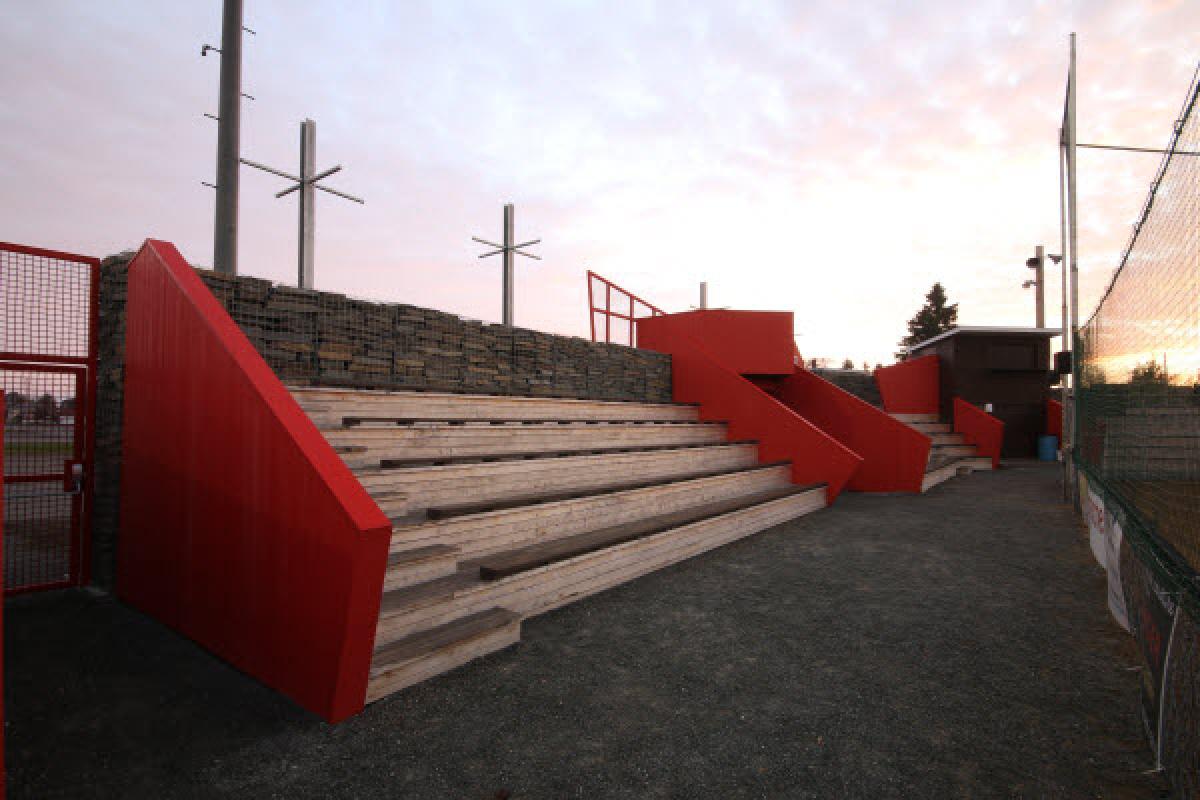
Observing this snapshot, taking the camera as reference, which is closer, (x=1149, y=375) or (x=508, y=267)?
(x=1149, y=375)

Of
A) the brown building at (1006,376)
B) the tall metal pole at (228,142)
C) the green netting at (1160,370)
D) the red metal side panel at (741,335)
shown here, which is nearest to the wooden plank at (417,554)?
the green netting at (1160,370)

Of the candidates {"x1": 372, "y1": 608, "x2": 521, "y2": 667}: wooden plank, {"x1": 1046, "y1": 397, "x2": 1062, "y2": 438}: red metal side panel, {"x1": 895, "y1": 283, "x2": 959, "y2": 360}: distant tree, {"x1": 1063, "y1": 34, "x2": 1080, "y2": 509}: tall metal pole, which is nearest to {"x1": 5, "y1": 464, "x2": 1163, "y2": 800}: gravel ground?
{"x1": 372, "y1": 608, "x2": 521, "y2": 667}: wooden plank

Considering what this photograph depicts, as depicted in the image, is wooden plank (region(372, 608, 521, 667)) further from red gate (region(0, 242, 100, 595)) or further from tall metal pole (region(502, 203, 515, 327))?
tall metal pole (region(502, 203, 515, 327))

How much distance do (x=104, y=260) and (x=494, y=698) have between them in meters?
4.02

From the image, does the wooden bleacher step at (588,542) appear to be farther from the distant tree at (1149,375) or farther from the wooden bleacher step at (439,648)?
the distant tree at (1149,375)

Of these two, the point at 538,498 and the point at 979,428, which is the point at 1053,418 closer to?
the point at 979,428

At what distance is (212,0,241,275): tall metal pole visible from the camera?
652 cm

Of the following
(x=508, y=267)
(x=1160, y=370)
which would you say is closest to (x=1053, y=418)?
(x=1160, y=370)

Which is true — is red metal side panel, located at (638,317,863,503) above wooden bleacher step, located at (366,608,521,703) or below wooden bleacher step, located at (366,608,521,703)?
above

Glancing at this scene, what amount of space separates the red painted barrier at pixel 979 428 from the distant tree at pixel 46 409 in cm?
1532

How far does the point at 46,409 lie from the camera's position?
3697mm

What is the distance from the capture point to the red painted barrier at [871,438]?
857cm

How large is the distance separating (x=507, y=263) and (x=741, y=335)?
10.4 meters

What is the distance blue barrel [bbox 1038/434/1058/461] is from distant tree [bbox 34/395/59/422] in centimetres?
1826
